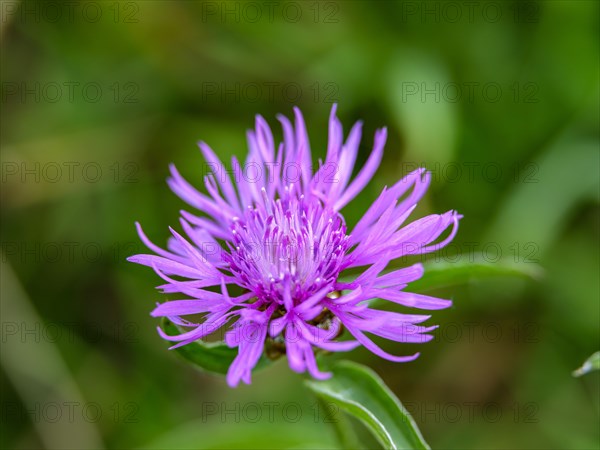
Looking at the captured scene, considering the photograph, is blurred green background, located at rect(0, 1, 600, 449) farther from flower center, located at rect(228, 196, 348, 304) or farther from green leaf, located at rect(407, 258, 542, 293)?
flower center, located at rect(228, 196, 348, 304)

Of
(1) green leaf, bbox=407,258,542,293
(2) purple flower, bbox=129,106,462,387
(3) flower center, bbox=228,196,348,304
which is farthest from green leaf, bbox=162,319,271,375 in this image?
(1) green leaf, bbox=407,258,542,293

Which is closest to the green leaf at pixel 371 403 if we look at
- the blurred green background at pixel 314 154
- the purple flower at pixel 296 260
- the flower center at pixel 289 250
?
the purple flower at pixel 296 260

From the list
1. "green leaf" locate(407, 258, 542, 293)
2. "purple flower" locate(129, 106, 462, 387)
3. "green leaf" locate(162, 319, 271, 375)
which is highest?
"purple flower" locate(129, 106, 462, 387)

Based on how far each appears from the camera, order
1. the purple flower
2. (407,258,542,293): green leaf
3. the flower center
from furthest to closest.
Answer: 1. (407,258,542,293): green leaf
2. the flower center
3. the purple flower

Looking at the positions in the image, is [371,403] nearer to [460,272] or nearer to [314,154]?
[460,272]

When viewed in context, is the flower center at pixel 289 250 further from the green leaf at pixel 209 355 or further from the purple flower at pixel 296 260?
the green leaf at pixel 209 355

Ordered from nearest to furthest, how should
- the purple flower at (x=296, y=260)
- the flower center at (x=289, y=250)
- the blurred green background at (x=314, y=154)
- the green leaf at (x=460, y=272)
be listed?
the purple flower at (x=296, y=260) < the flower center at (x=289, y=250) < the green leaf at (x=460, y=272) < the blurred green background at (x=314, y=154)

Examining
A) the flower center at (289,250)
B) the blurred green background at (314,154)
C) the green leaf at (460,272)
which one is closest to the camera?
the flower center at (289,250)
